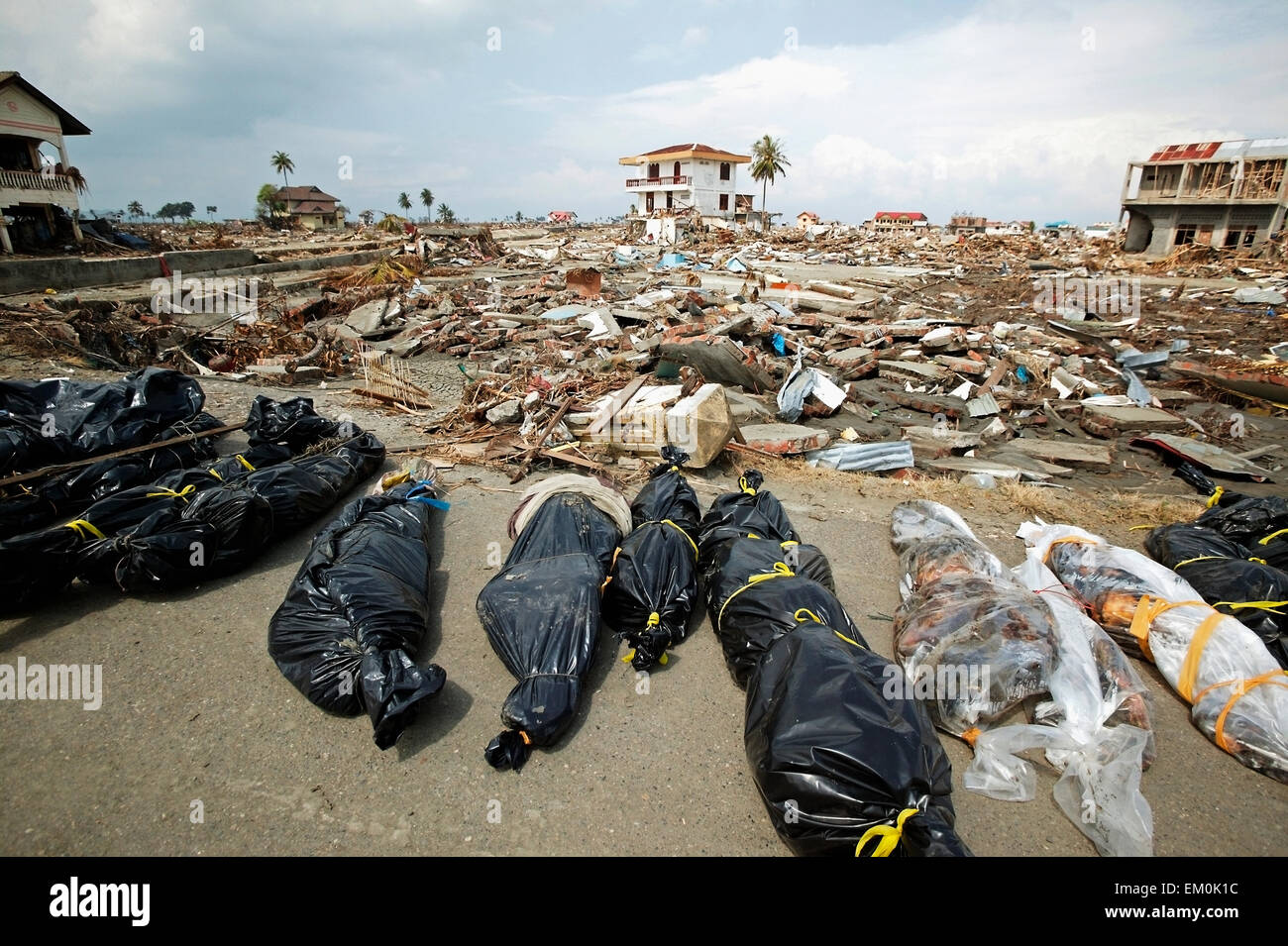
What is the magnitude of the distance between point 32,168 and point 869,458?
30415mm

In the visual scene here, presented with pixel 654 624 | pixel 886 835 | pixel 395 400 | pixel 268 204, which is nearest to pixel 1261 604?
pixel 886 835

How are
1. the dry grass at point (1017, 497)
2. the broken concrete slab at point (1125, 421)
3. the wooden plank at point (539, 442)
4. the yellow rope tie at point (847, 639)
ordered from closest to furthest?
the yellow rope tie at point (847, 639)
the dry grass at point (1017, 497)
the wooden plank at point (539, 442)
the broken concrete slab at point (1125, 421)

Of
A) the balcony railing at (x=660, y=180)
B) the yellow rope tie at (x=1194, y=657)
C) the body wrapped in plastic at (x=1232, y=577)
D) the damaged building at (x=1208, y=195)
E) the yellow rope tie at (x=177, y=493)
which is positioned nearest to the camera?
the yellow rope tie at (x=1194, y=657)

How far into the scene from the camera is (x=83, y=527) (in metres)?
3.60

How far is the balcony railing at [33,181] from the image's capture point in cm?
1850

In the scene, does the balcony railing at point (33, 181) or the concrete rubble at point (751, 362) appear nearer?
the concrete rubble at point (751, 362)

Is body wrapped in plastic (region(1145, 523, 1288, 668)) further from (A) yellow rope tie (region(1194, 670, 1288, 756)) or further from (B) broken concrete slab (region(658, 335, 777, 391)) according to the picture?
(B) broken concrete slab (region(658, 335, 777, 391))

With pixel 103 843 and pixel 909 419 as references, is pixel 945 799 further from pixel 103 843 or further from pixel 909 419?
pixel 909 419

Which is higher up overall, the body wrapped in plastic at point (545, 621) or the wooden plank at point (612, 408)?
the wooden plank at point (612, 408)

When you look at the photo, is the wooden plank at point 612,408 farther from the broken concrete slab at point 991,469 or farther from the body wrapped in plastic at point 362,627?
the broken concrete slab at point 991,469

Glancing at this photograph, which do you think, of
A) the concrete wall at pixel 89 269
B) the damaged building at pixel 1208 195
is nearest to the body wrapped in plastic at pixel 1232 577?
the concrete wall at pixel 89 269

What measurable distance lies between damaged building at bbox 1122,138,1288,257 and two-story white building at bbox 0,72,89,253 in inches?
1801

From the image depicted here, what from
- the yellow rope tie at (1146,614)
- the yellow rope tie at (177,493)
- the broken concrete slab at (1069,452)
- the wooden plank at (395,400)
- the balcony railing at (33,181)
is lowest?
the yellow rope tie at (1146,614)

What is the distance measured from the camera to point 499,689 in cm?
316
